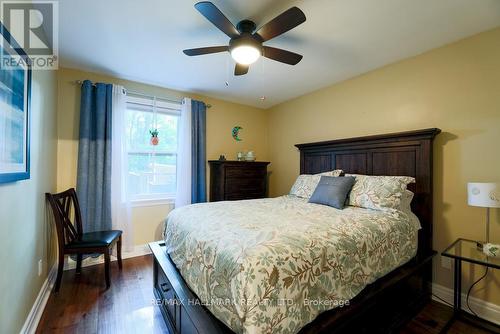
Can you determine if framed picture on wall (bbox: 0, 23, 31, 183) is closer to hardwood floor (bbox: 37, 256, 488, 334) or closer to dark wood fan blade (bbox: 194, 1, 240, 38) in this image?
dark wood fan blade (bbox: 194, 1, 240, 38)

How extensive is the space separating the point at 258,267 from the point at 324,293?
49 centimetres

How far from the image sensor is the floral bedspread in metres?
1.04

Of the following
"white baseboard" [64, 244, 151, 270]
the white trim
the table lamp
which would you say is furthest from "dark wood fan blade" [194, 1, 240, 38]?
"white baseboard" [64, 244, 151, 270]

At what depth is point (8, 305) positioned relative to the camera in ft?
4.27

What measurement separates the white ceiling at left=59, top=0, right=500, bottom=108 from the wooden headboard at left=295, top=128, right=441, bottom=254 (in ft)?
2.89

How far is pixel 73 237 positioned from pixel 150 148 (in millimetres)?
1441

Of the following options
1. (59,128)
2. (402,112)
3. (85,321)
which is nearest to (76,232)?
(85,321)

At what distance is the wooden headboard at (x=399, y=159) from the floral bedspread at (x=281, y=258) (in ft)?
1.35

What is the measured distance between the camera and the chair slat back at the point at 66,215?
7.26 feet

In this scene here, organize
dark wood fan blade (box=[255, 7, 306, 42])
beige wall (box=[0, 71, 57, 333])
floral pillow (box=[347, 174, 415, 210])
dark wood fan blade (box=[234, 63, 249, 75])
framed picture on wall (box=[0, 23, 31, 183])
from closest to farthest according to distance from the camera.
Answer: framed picture on wall (box=[0, 23, 31, 183]), beige wall (box=[0, 71, 57, 333]), dark wood fan blade (box=[255, 7, 306, 42]), floral pillow (box=[347, 174, 415, 210]), dark wood fan blade (box=[234, 63, 249, 75])

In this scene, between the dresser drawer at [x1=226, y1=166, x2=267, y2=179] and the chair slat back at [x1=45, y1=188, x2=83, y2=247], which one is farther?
the dresser drawer at [x1=226, y1=166, x2=267, y2=179]

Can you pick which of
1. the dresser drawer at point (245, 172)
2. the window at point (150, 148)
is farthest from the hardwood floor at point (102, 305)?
the dresser drawer at point (245, 172)

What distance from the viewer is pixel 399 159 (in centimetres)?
239

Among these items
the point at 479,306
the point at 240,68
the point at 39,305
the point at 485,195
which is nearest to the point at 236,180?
the point at 240,68
